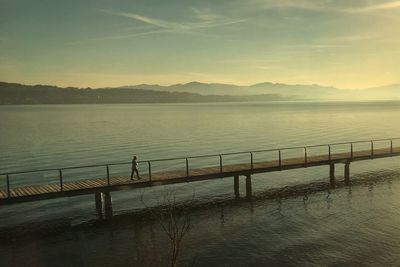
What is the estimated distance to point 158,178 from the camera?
26.8 meters

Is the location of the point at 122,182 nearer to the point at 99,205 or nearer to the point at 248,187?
the point at 99,205

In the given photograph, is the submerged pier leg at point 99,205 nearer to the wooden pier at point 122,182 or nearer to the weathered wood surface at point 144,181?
the wooden pier at point 122,182

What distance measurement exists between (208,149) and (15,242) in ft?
135

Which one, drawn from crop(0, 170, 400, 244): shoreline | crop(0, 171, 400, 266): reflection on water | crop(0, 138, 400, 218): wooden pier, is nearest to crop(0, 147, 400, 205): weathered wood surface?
crop(0, 138, 400, 218): wooden pier

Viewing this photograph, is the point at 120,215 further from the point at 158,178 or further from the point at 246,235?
the point at 246,235

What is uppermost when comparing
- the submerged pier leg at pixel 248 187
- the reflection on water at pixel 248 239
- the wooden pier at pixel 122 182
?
the wooden pier at pixel 122 182

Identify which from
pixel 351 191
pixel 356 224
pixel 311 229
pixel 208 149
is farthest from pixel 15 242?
pixel 208 149

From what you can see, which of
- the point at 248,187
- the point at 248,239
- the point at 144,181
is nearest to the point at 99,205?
the point at 144,181

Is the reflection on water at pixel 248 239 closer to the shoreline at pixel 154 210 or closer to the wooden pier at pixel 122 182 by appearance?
the shoreline at pixel 154 210

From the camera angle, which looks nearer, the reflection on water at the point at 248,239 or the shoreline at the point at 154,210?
the reflection on water at the point at 248,239

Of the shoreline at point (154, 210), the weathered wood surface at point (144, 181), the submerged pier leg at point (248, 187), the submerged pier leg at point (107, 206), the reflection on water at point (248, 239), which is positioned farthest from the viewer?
the submerged pier leg at point (248, 187)

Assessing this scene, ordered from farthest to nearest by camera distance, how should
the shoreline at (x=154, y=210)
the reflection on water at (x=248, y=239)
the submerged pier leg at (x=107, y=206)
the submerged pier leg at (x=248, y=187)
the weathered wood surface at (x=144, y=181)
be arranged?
the submerged pier leg at (x=248, y=187)
the submerged pier leg at (x=107, y=206)
the shoreline at (x=154, y=210)
the weathered wood surface at (x=144, y=181)
the reflection on water at (x=248, y=239)

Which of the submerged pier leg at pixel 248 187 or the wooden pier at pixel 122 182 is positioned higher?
the wooden pier at pixel 122 182

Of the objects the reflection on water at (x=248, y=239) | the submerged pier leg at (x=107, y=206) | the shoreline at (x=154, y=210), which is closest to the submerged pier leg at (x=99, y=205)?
the submerged pier leg at (x=107, y=206)
